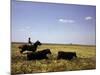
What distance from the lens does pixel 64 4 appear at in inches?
102

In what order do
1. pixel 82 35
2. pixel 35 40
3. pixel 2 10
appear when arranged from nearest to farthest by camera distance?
pixel 2 10, pixel 35 40, pixel 82 35

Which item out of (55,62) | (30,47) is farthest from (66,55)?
(30,47)

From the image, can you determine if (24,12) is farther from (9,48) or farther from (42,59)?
(42,59)

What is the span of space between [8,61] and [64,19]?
967 mm

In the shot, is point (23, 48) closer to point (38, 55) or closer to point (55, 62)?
point (38, 55)

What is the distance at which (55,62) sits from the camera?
2533 millimetres

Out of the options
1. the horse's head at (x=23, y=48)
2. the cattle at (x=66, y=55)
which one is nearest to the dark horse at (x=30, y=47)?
the horse's head at (x=23, y=48)

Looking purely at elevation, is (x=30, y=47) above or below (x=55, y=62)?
above

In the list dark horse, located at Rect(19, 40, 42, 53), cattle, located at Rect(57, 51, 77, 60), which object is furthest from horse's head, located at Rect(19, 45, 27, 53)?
cattle, located at Rect(57, 51, 77, 60)

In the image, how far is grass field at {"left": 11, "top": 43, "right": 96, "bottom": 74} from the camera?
7.79ft

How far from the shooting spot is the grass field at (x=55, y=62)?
7.79ft

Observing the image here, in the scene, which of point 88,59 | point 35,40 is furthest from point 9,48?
point 88,59

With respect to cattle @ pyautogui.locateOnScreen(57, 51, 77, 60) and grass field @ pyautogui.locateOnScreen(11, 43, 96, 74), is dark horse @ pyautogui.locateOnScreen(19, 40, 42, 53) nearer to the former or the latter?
grass field @ pyautogui.locateOnScreen(11, 43, 96, 74)

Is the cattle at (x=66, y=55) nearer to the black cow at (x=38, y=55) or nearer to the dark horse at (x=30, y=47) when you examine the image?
the black cow at (x=38, y=55)
